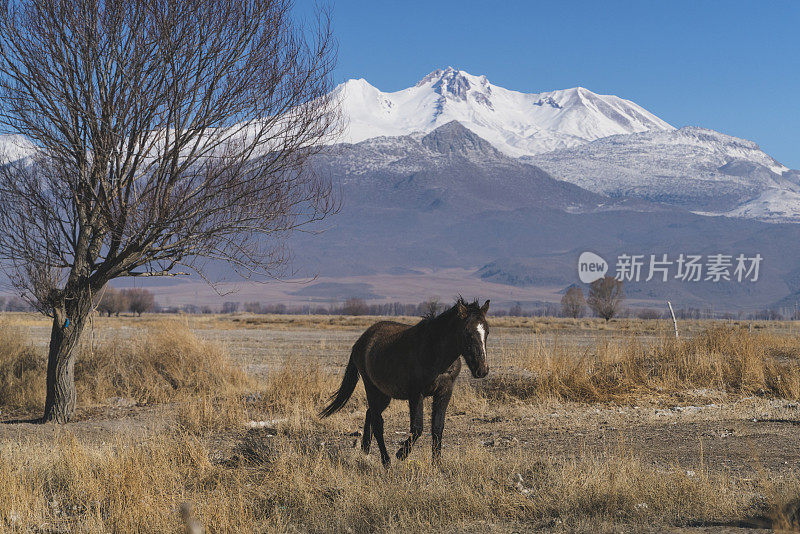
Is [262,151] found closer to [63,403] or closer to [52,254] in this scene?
[52,254]

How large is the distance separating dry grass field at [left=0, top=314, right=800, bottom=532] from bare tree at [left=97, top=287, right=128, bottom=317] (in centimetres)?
7388

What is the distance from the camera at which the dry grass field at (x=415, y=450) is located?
737 centimetres

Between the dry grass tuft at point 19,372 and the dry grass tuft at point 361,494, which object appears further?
the dry grass tuft at point 19,372

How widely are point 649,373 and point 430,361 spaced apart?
30.8 feet

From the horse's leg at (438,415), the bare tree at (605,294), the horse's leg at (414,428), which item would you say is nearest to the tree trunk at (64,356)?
the horse's leg at (414,428)

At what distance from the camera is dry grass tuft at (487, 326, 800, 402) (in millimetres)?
15727

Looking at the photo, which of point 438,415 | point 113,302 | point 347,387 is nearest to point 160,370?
point 347,387

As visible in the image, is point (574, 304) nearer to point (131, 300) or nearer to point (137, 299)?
point (137, 299)

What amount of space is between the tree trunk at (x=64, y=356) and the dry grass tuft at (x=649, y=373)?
7.80 metres

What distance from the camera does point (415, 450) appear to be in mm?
9547

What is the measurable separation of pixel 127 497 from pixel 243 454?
8.33ft

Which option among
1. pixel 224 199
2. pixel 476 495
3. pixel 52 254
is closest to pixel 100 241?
pixel 52 254

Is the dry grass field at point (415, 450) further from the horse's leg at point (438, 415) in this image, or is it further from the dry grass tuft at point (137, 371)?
the horse's leg at point (438, 415)

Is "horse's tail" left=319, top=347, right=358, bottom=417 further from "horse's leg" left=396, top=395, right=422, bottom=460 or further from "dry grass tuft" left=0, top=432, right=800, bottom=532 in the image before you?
"horse's leg" left=396, top=395, right=422, bottom=460
